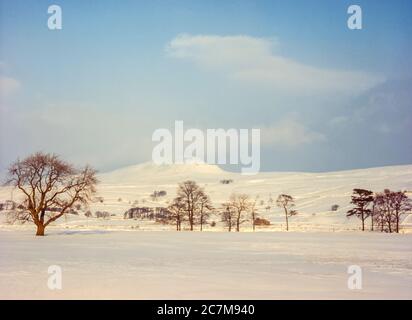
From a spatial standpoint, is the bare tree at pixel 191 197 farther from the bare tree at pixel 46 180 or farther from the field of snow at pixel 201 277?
the field of snow at pixel 201 277

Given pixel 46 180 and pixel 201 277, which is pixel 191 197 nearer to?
pixel 46 180

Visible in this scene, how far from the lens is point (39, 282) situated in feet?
46.3

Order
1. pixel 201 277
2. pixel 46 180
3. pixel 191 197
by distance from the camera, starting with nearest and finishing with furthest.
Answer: pixel 201 277 → pixel 46 180 → pixel 191 197

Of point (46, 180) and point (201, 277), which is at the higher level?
point (46, 180)

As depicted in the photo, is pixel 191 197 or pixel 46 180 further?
pixel 191 197

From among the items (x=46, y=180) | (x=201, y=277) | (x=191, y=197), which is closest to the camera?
(x=201, y=277)

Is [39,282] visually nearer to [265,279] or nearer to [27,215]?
[265,279]

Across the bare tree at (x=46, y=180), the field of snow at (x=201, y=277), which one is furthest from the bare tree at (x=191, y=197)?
the field of snow at (x=201, y=277)

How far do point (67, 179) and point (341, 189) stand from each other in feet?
422

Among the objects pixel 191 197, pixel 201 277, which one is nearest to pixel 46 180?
pixel 191 197

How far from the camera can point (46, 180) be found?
4509cm

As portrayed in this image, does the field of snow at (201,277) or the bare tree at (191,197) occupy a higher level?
the bare tree at (191,197)

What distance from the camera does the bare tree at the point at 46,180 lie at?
43.4 meters

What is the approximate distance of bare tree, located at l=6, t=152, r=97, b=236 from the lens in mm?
43447
